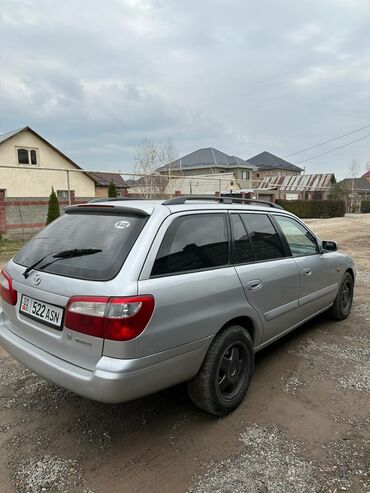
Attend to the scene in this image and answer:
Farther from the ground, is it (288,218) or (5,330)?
(288,218)

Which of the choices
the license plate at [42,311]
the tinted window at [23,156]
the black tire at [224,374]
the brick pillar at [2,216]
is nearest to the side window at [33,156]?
the tinted window at [23,156]

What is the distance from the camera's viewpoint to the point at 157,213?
7.77ft

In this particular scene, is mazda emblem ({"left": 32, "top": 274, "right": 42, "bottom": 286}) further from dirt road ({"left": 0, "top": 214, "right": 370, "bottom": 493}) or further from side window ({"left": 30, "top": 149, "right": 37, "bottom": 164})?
side window ({"left": 30, "top": 149, "right": 37, "bottom": 164})

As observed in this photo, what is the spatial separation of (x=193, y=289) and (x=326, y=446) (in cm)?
137

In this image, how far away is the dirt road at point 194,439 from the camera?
2.04 m

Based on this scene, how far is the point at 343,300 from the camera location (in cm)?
465

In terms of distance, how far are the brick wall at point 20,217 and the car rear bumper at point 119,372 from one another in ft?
39.1

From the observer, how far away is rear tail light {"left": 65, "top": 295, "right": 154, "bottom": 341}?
1.97 metres

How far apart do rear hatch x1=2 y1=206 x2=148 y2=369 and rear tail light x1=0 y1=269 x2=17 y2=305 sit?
36 mm

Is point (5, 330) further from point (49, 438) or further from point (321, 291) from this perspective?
point (321, 291)

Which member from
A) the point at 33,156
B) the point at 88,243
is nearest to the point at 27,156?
the point at 33,156

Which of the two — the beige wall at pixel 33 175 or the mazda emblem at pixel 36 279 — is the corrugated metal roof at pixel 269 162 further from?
the mazda emblem at pixel 36 279

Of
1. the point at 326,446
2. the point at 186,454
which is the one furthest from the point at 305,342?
the point at 186,454

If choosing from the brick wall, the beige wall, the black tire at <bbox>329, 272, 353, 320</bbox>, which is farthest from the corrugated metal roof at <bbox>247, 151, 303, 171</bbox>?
the black tire at <bbox>329, 272, 353, 320</bbox>
